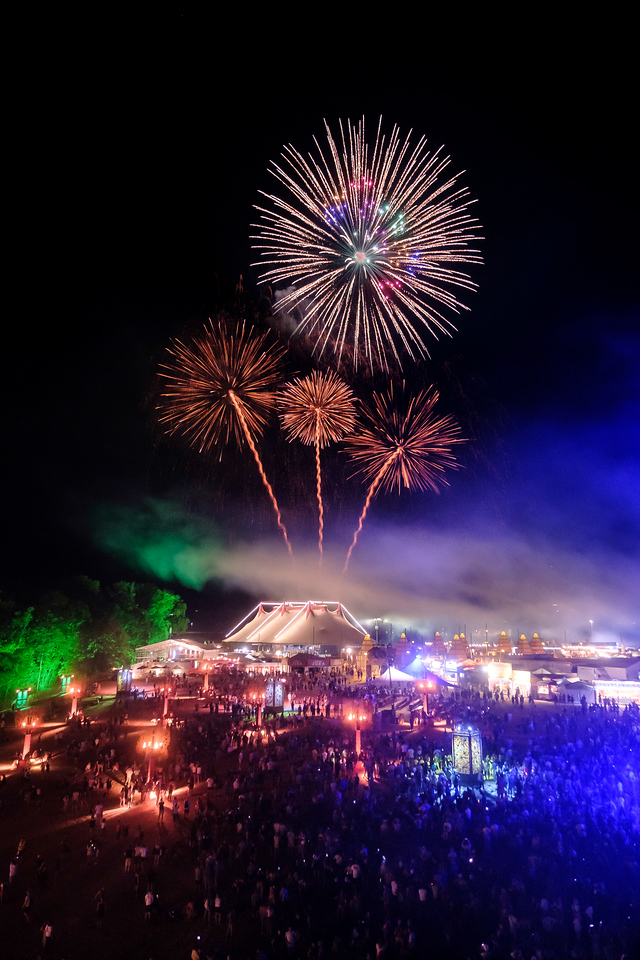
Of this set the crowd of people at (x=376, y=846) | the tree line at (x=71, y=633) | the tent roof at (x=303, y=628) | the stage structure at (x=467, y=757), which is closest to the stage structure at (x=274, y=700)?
the crowd of people at (x=376, y=846)

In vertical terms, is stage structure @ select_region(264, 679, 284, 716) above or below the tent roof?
below

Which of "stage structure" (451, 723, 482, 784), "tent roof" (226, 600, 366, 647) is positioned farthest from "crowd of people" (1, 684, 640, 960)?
"tent roof" (226, 600, 366, 647)

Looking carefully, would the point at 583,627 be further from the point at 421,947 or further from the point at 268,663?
the point at 421,947

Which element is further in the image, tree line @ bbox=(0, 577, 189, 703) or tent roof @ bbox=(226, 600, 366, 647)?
tent roof @ bbox=(226, 600, 366, 647)

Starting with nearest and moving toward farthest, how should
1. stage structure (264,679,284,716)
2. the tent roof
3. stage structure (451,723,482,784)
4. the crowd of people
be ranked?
the crowd of people
stage structure (451,723,482,784)
stage structure (264,679,284,716)
the tent roof

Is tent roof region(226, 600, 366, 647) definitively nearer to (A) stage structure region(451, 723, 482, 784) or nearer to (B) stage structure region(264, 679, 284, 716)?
(B) stage structure region(264, 679, 284, 716)

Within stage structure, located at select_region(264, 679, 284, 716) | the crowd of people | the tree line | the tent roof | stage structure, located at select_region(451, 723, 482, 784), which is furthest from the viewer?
the tent roof

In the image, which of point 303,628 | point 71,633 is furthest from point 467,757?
point 71,633
